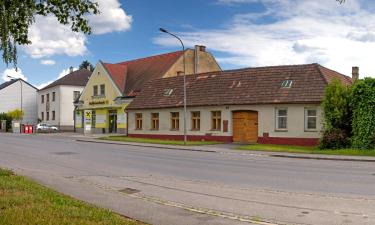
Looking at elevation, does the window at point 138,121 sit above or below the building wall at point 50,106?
below

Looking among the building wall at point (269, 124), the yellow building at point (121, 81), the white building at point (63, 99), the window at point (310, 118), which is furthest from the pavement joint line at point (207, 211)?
the white building at point (63, 99)

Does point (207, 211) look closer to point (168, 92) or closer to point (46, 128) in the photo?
point (168, 92)

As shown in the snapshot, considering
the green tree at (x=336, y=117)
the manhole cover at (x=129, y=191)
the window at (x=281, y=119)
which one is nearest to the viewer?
the manhole cover at (x=129, y=191)

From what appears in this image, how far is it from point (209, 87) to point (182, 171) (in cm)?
2319

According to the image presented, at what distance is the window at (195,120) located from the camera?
39844 mm

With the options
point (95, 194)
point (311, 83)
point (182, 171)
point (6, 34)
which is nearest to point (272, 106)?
point (311, 83)

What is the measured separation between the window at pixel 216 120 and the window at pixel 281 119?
210 inches

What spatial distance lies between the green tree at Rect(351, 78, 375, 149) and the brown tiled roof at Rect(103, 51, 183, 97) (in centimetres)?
2595

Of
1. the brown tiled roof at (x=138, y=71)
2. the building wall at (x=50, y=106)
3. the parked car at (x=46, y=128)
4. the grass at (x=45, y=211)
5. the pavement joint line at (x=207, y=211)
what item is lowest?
the pavement joint line at (x=207, y=211)

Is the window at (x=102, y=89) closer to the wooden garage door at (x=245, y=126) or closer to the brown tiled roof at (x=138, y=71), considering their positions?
the brown tiled roof at (x=138, y=71)

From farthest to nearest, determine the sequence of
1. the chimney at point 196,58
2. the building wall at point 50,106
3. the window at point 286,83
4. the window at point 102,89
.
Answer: the building wall at point 50,106 → the window at point 102,89 → the chimney at point 196,58 → the window at point 286,83

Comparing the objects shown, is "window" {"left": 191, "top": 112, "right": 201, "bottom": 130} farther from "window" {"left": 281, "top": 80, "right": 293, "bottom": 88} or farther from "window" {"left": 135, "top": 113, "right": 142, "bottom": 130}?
"window" {"left": 281, "top": 80, "right": 293, "bottom": 88}

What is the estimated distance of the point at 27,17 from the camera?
33.2ft

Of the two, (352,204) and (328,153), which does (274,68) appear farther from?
(352,204)
